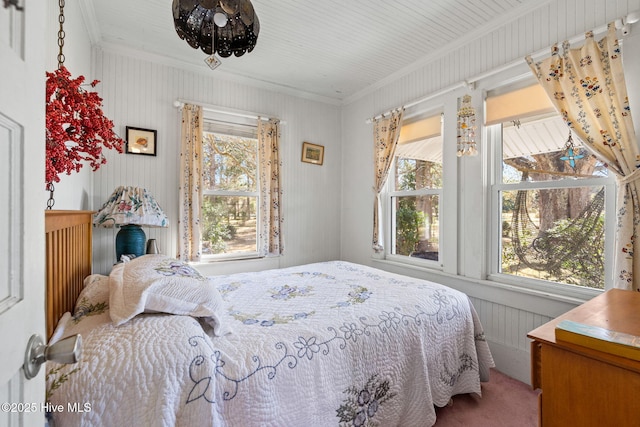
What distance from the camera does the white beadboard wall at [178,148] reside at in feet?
8.63

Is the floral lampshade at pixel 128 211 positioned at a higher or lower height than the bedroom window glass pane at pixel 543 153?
lower

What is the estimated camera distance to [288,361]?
4.00 feet

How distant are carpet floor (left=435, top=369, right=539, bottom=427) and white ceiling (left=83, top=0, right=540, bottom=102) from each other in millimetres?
2656

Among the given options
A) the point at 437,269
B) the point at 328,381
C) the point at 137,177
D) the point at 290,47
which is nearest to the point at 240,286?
the point at 328,381

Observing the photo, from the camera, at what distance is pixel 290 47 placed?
106 inches

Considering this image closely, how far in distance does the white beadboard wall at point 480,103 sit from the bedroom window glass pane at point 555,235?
187 mm

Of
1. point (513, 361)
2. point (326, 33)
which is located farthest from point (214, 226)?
point (513, 361)

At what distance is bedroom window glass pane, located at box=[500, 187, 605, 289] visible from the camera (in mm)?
1942

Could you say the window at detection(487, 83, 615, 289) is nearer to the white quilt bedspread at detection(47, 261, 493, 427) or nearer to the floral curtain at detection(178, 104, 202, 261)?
the white quilt bedspread at detection(47, 261, 493, 427)

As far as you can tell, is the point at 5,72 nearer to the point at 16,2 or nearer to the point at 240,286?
the point at 16,2

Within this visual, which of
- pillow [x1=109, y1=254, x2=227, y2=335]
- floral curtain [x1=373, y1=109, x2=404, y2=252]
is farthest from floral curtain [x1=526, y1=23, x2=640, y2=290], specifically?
pillow [x1=109, y1=254, x2=227, y2=335]

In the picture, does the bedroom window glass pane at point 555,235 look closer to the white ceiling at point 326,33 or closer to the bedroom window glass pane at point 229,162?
the white ceiling at point 326,33

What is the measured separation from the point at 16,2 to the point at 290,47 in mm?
2488

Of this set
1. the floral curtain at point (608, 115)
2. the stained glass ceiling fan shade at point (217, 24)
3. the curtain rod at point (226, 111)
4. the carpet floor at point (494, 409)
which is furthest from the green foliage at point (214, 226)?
the floral curtain at point (608, 115)
